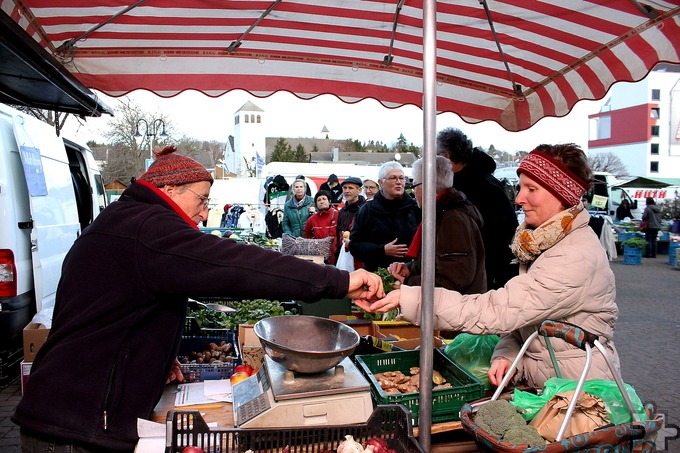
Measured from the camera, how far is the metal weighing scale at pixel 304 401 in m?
1.84

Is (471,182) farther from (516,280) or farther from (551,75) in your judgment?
(516,280)

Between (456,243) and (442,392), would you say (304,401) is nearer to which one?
(442,392)

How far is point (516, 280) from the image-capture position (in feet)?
7.18

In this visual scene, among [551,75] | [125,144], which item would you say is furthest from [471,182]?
[125,144]

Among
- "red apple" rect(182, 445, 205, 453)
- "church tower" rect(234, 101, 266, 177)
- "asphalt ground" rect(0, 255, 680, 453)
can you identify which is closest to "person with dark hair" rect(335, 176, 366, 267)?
"asphalt ground" rect(0, 255, 680, 453)

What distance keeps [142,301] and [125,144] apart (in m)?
31.5

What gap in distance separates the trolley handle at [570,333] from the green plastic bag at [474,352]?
0.68 meters

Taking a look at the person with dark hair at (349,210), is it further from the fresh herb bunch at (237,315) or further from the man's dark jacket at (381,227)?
the fresh herb bunch at (237,315)

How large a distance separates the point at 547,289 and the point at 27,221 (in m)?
4.58

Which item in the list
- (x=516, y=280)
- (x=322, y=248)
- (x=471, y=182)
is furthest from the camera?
(x=322, y=248)

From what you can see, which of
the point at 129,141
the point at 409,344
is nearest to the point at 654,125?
the point at 129,141

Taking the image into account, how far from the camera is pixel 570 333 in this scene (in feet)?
6.24

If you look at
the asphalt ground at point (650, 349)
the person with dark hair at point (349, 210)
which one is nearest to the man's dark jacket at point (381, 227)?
the person with dark hair at point (349, 210)

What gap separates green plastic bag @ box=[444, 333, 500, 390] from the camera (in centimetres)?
266
